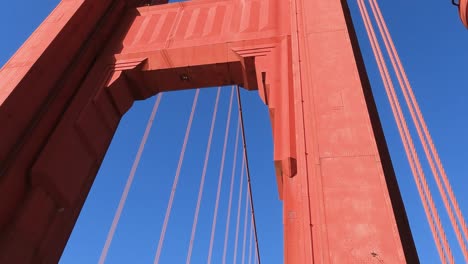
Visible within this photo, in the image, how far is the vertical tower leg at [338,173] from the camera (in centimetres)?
335

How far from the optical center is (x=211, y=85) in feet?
22.6

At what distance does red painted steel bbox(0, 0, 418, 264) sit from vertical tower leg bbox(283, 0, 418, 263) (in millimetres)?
12

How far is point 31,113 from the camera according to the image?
16.9 feet

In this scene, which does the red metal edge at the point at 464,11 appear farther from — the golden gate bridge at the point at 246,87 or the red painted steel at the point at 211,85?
the red painted steel at the point at 211,85

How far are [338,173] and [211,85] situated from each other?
140 inches

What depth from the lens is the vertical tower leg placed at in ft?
11.0

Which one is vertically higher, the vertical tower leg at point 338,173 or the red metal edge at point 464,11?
the red metal edge at point 464,11

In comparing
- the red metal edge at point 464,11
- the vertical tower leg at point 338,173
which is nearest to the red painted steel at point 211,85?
the vertical tower leg at point 338,173

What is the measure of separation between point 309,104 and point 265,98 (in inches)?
56.5

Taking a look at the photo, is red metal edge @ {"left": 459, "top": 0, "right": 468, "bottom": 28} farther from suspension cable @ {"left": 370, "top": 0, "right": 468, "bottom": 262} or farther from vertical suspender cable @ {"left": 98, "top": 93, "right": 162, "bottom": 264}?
vertical suspender cable @ {"left": 98, "top": 93, "right": 162, "bottom": 264}

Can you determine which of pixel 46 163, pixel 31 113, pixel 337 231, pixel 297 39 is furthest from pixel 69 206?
pixel 297 39

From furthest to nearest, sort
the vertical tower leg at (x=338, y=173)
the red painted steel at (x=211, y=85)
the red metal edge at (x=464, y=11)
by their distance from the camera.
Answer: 1. the red metal edge at (x=464, y=11)
2. the red painted steel at (x=211, y=85)
3. the vertical tower leg at (x=338, y=173)

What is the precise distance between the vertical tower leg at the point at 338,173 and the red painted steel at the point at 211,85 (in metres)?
0.01

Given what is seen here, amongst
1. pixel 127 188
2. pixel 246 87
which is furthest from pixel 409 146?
pixel 127 188
